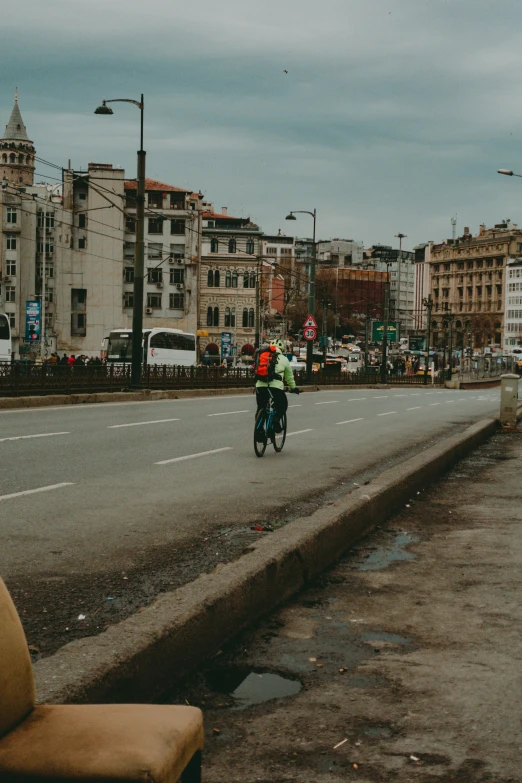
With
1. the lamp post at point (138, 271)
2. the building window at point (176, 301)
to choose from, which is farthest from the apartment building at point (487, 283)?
the lamp post at point (138, 271)

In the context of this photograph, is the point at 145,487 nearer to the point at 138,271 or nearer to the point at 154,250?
the point at 138,271

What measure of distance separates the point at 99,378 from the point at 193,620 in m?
27.2

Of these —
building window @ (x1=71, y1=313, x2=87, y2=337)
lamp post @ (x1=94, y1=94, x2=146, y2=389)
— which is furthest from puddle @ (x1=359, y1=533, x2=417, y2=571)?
building window @ (x1=71, y1=313, x2=87, y2=337)

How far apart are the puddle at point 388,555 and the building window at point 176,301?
96757 mm

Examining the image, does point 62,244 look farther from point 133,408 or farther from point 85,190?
point 133,408

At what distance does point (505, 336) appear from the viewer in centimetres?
18400

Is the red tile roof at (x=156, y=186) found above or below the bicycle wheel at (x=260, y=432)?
above

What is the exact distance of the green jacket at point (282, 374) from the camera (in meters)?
15.3

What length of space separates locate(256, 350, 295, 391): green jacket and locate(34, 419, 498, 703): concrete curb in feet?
21.9

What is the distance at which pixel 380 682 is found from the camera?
4.60 m

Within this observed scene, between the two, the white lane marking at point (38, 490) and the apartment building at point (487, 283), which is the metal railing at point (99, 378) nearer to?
the white lane marking at point (38, 490)

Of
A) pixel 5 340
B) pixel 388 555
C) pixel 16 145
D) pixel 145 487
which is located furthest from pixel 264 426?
pixel 16 145

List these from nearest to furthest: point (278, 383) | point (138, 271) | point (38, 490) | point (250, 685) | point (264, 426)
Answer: point (250, 685) < point (38, 490) < point (278, 383) < point (264, 426) < point (138, 271)

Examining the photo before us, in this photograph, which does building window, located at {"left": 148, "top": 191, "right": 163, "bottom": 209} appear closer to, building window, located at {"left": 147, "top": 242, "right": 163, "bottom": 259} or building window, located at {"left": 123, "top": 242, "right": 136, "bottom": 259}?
building window, located at {"left": 147, "top": 242, "right": 163, "bottom": 259}
